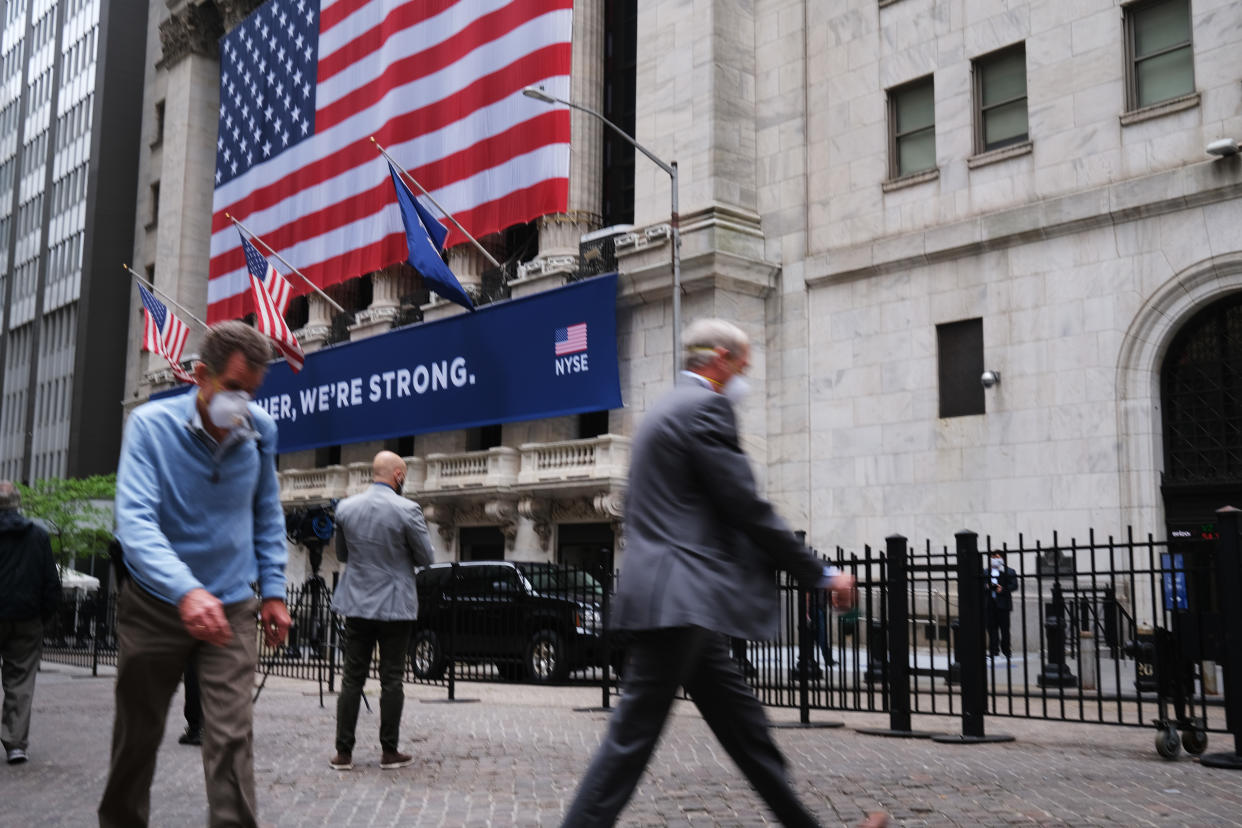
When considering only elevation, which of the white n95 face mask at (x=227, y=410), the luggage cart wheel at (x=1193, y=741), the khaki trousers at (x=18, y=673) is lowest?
the luggage cart wheel at (x=1193, y=741)

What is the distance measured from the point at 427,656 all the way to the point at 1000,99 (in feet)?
48.1

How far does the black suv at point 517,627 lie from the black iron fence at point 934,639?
0.03 m

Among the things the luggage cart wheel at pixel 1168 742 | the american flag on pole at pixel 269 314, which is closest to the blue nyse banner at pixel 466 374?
the american flag on pole at pixel 269 314

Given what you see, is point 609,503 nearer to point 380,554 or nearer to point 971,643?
point 971,643

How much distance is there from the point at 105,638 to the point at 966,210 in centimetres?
1805

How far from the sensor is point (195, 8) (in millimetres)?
49250

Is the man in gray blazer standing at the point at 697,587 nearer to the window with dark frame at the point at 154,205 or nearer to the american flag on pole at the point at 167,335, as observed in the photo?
the american flag on pole at the point at 167,335

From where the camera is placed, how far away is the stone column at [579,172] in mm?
30453

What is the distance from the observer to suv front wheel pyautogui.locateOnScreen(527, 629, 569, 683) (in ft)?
54.5

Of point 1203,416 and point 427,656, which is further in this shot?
point 1203,416

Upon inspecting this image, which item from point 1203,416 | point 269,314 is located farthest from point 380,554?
point 269,314

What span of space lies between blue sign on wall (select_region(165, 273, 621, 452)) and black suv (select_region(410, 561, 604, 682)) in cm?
1088

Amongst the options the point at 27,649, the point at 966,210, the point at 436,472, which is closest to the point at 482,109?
the point at 436,472

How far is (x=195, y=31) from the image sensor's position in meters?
49.6
